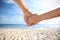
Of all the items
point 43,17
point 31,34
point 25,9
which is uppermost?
point 25,9

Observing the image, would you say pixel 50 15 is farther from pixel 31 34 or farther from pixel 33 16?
pixel 31 34

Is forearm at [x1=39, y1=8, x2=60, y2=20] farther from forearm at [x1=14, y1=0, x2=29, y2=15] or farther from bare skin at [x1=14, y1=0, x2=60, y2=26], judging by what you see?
forearm at [x1=14, y1=0, x2=29, y2=15]

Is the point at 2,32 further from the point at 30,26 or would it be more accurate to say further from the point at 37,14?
the point at 37,14

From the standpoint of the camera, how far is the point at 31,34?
4.82 ft

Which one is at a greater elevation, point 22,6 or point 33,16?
point 22,6

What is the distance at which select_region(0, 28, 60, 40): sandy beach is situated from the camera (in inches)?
57.4

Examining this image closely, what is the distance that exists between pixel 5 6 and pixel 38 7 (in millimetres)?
385

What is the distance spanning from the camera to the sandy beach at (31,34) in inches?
57.4

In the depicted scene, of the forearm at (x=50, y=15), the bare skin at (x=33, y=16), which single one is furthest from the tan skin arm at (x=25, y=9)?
the forearm at (x=50, y=15)

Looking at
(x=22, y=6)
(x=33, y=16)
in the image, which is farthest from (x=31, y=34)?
(x=22, y=6)

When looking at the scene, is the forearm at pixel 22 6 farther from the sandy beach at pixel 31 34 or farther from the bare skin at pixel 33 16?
the sandy beach at pixel 31 34

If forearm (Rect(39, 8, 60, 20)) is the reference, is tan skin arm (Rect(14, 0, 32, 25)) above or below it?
above

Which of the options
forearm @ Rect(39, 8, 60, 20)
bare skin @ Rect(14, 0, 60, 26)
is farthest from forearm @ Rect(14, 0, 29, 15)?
forearm @ Rect(39, 8, 60, 20)

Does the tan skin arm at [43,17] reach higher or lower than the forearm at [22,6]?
lower
